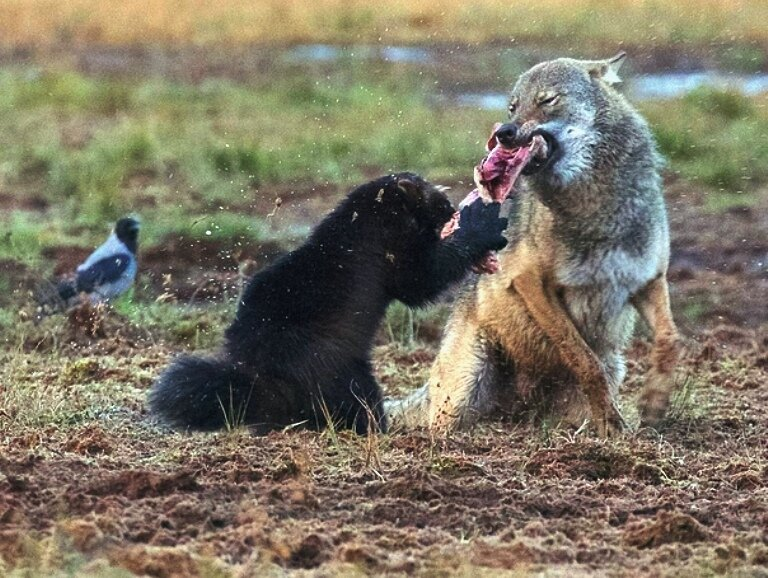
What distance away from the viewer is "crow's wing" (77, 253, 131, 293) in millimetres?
10289

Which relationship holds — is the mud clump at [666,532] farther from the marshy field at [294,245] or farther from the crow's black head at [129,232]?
the crow's black head at [129,232]

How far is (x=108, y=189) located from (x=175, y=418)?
7.45m

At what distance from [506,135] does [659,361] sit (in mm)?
1235

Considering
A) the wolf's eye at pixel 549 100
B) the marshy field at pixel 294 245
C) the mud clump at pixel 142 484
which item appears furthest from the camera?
the wolf's eye at pixel 549 100

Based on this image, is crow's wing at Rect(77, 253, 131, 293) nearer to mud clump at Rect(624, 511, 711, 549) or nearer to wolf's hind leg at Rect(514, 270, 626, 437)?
wolf's hind leg at Rect(514, 270, 626, 437)

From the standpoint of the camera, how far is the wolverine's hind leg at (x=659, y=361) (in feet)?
24.0

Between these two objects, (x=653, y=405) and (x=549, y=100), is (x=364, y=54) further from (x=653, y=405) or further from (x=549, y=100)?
(x=653, y=405)

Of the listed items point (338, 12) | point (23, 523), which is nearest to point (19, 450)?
point (23, 523)

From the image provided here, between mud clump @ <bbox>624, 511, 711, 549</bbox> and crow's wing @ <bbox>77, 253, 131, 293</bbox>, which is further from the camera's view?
crow's wing @ <bbox>77, 253, 131, 293</bbox>

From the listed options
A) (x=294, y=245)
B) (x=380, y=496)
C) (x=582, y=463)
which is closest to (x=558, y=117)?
(x=582, y=463)

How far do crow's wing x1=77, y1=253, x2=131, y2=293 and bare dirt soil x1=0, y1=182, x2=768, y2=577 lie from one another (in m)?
1.91

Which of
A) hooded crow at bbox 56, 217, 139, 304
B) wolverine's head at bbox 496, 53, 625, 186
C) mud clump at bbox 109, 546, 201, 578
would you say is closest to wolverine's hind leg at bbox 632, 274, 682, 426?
wolverine's head at bbox 496, 53, 625, 186

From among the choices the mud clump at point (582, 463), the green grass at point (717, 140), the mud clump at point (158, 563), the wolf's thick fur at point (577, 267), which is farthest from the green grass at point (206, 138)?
the mud clump at point (158, 563)

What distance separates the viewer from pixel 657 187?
298 inches
